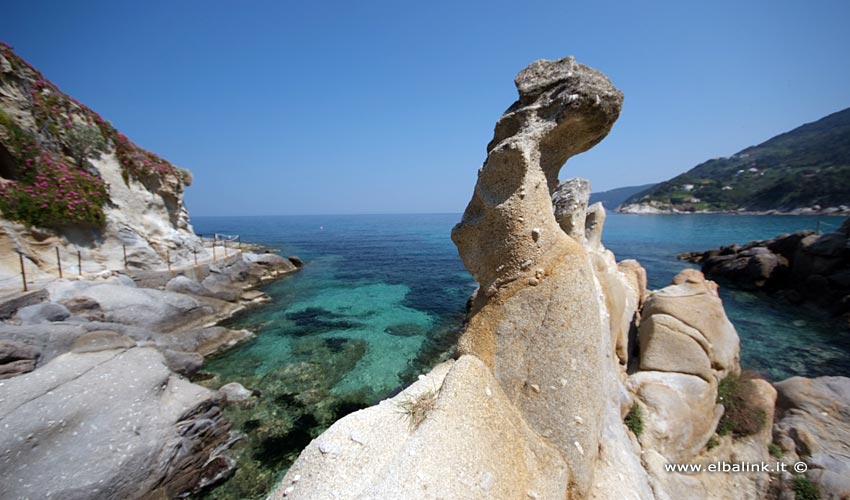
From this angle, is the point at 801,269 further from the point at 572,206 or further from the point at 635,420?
the point at 572,206

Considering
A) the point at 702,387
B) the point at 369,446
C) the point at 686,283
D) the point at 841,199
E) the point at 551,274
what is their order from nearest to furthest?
the point at 369,446 < the point at 551,274 < the point at 702,387 < the point at 686,283 < the point at 841,199

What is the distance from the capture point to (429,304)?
1823cm

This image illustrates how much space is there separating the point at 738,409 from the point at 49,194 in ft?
85.4

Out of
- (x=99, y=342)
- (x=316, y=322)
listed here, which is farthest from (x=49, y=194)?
(x=316, y=322)

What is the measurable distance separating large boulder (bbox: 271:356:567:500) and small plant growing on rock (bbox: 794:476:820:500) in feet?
16.3

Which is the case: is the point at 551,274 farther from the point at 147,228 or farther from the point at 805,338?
the point at 147,228

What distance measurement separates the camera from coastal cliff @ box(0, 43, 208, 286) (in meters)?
14.0

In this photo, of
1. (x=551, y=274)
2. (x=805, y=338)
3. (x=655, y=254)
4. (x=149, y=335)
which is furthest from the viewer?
(x=655, y=254)

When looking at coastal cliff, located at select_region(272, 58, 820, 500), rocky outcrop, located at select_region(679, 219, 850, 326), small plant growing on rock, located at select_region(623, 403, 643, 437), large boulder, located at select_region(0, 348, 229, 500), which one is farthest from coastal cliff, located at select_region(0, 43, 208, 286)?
rocky outcrop, located at select_region(679, 219, 850, 326)

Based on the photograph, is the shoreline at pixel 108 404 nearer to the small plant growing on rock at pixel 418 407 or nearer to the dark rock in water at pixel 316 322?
the dark rock in water at pixel 316 322

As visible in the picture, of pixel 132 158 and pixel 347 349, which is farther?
pixel 132 158

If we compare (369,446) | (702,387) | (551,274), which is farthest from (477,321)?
(702,387)

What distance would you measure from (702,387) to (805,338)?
13.2 meters

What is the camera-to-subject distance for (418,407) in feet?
10.6
